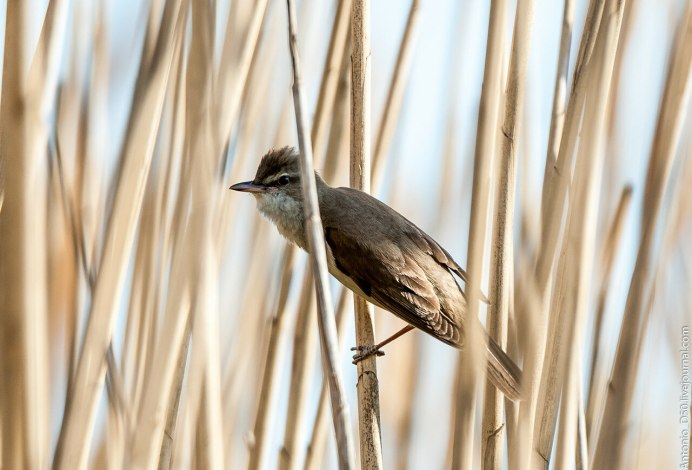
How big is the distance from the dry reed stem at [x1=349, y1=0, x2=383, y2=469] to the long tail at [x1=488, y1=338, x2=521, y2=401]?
1.09 feet

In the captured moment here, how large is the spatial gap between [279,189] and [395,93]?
61 centimetres

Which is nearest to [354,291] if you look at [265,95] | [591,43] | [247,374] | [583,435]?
[247,374]

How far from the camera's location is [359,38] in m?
2.22

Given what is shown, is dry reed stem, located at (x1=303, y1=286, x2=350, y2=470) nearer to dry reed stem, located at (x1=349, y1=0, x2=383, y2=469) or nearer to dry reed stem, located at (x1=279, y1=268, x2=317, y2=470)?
dry reed stem, located at (x1=279, y1=268, x2=317, y2=470)

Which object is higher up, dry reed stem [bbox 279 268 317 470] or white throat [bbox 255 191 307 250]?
white throat [bbox 255 191 307 250]

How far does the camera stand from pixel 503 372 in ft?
6.69

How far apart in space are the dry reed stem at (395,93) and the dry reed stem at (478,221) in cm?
71

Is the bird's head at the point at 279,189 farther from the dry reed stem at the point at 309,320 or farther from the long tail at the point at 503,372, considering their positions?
the long tail at the point at 503,372

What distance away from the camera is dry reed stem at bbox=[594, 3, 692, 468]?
1.92 metres

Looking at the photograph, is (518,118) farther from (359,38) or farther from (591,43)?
(359,38)

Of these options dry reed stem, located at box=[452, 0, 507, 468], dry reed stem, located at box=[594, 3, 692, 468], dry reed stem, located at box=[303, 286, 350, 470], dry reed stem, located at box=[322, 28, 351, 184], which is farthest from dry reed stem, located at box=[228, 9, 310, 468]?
dry reed stem, located at box=[594, 3, 692, 468]

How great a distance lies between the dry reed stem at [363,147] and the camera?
2074 millimetres

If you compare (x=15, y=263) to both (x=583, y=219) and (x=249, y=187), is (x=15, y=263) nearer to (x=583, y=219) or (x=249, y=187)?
(x=249, y=187)

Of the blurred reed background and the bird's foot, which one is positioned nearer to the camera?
the blurred reed background
